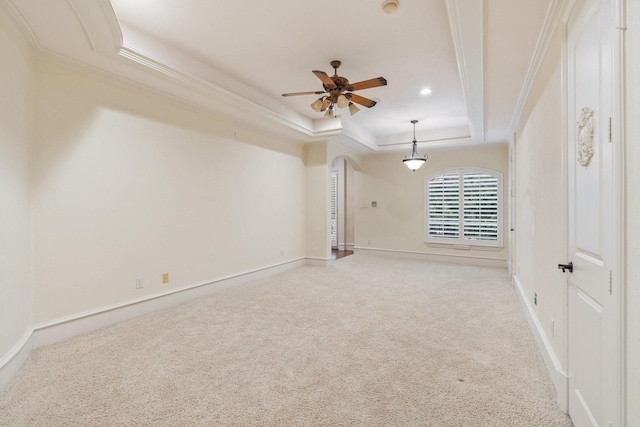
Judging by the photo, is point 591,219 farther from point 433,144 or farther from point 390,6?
point 433,144

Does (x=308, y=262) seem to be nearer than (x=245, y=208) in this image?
No

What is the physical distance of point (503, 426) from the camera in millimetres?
1709

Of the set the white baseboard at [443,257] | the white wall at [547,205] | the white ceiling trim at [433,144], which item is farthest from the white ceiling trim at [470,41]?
the white baseboard at [443,257]

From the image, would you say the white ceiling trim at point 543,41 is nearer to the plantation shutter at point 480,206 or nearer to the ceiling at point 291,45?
the ceiling at point 291,45

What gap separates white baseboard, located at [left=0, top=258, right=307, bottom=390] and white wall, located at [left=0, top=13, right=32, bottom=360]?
9 cm

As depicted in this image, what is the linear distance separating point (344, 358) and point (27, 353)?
2.62 meters

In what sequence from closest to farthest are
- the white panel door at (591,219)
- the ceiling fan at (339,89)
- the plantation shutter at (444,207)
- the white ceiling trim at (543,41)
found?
the white panel door at (591,219), the white ceiling trim at (543,41), the ceiling fan at (339,89), the plantation shutter at (444,207)

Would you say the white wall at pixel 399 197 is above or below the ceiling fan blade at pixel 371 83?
below

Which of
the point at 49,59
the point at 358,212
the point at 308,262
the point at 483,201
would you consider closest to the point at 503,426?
the point at 49,59

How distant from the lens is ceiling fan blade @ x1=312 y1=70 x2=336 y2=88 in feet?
10.4

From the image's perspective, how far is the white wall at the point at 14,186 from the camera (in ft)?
7.17

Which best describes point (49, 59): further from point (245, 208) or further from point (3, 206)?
point (245, 208)

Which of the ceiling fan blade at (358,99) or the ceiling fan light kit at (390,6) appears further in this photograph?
the ceiling fan blade at (358,99)

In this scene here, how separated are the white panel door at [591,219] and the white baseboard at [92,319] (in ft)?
11.7
